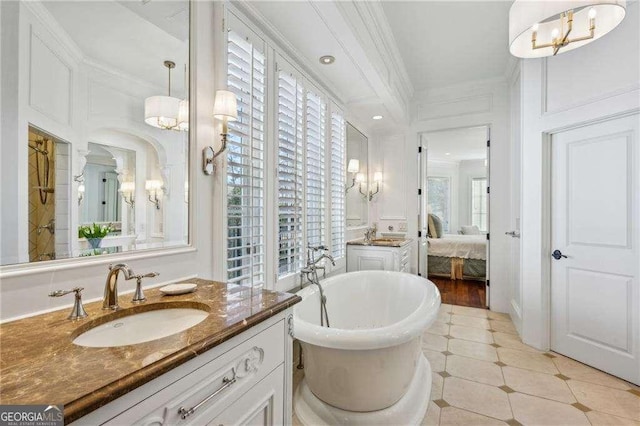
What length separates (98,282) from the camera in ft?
3.65

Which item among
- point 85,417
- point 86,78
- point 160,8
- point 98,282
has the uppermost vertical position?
point 160,8

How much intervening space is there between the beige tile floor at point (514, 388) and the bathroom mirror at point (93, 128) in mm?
1537

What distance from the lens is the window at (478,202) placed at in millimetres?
8312

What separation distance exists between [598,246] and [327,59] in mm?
2657

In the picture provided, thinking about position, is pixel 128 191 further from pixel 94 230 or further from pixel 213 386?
pixel 213 386

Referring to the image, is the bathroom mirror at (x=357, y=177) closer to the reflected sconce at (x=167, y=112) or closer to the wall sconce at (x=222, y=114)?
the wall sconce at (x=222, y=114)

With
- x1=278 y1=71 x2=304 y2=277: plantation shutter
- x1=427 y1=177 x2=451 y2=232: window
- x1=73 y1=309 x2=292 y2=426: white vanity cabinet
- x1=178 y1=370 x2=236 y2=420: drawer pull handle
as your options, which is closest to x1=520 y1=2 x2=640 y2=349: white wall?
x1=278 y1=71 x2=304 y2=277: plantation shutter

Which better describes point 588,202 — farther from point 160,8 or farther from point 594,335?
point 160,8

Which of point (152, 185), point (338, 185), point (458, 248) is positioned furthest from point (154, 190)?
point (458, 248)

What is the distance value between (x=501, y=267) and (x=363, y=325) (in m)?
2.16

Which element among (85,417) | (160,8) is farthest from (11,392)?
(160,8)

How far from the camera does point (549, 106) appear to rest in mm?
2547

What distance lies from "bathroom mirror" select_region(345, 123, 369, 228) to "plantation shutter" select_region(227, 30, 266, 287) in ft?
5.87

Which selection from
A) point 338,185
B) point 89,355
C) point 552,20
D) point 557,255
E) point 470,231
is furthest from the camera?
point 470,231
